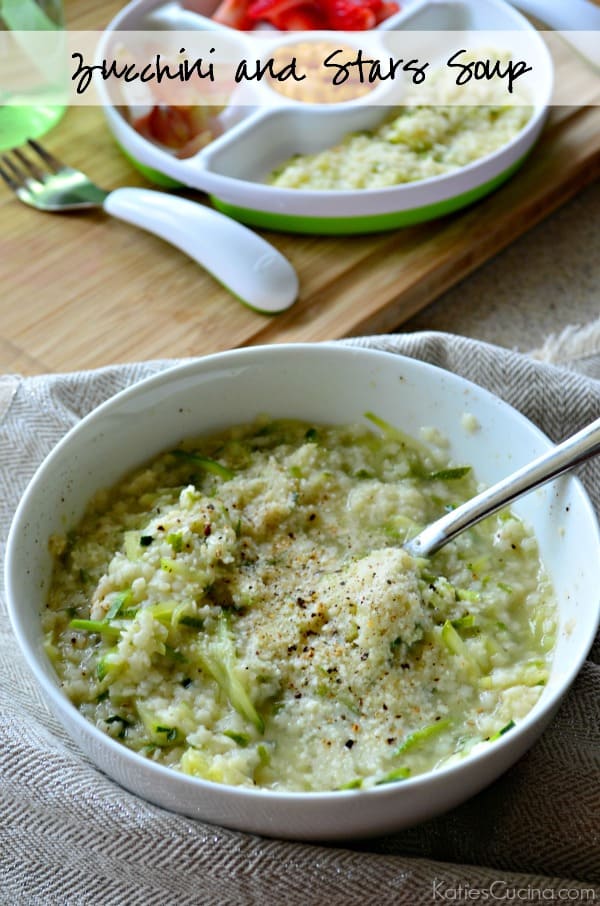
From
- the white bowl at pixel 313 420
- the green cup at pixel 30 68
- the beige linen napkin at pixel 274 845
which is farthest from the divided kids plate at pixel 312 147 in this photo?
the beige linen napkin at pixel 274 845

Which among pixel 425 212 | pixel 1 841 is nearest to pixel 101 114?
pixel 425 212

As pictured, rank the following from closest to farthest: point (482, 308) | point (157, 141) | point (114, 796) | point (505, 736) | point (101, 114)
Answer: point (505, 736) → point (114, 796) → point (482, 308) → point (157, 141) → point (101, 114)

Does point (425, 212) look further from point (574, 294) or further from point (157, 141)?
point (157, 141)

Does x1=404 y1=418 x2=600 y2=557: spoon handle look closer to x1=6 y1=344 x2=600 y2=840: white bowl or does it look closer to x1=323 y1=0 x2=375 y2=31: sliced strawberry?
x1=6 y1=344 x2=600 y2=840: white bowl

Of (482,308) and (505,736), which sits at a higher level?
(505,736)

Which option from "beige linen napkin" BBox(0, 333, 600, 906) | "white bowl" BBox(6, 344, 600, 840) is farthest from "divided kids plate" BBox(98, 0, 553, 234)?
"beige linen napkin" BBox(0, 333, 600, 906)

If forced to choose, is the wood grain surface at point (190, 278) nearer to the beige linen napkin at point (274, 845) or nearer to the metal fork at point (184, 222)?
the metal fork at point (184, 222)
